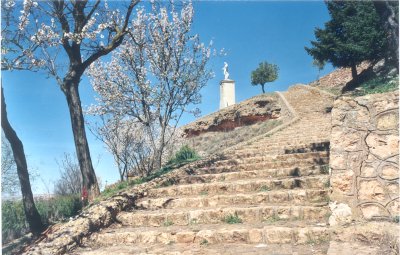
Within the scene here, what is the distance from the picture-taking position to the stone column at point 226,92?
1220 inches

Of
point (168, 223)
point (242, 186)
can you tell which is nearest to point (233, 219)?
point (168, 223)

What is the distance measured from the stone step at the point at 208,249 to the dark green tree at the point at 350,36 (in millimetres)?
17680

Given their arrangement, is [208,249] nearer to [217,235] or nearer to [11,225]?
[217,235]

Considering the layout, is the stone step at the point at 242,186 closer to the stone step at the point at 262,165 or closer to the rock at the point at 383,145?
the stone step at the point at 262,165

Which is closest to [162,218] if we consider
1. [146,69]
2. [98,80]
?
[146,69]

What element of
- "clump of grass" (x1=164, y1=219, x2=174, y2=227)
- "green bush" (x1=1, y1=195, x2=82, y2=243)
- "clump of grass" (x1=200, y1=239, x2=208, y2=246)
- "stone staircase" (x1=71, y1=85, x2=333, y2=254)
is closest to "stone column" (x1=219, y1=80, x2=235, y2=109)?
"green bush" (x1=1, y1=195, x2=82, y2=243)

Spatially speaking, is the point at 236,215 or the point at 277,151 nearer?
the point at 236,215

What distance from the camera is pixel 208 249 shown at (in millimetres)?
3998

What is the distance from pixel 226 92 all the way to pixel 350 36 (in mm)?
13227

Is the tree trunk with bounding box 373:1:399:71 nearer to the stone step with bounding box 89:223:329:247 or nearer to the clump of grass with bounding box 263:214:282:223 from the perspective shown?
the clump of grass with bounding box 263:214:282:223

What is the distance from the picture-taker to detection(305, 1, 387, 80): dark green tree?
61.7ft

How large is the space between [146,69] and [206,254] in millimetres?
7632

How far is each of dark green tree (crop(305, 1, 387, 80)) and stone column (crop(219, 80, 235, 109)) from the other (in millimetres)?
10309

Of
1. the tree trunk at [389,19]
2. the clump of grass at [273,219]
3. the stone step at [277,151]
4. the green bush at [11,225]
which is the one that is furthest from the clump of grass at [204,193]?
the green bush at [11,225]
